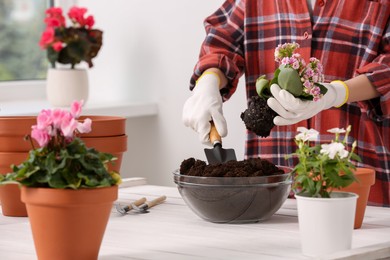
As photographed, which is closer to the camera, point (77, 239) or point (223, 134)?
point (77, 239)

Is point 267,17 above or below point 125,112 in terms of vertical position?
above

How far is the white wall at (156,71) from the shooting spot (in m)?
3.56

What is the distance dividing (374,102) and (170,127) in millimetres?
1534

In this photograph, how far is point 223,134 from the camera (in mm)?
2033

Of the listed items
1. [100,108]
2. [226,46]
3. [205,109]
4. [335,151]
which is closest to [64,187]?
[335,151]

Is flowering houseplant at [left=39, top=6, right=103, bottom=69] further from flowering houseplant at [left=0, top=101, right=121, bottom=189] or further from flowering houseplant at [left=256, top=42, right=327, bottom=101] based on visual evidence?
flowering houseplant at [left=0, top=101, right=121, bottom=189]

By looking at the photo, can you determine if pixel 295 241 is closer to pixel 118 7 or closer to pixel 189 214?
pixel 189 214

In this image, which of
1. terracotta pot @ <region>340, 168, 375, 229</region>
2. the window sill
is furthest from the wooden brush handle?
the window sill

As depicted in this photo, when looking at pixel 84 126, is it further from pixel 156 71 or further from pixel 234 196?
pixel 156 71

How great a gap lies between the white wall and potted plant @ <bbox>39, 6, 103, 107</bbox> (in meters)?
0.25

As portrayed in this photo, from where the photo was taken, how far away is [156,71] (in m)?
3.73

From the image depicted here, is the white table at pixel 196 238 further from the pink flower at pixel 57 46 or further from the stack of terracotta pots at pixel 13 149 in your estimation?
the pink flower at pixel 57 46

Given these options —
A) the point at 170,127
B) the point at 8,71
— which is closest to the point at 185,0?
the point at 170,127

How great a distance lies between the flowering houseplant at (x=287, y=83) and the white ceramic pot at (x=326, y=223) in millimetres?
410
